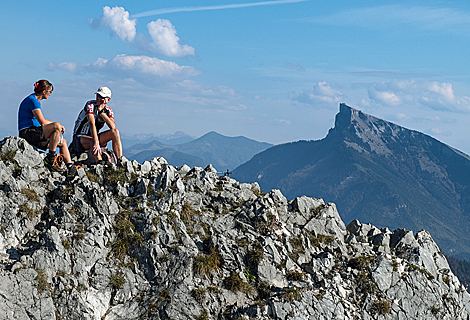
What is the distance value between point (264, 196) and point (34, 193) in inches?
444

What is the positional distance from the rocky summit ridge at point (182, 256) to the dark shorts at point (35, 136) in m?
0.40

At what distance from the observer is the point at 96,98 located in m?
18.7

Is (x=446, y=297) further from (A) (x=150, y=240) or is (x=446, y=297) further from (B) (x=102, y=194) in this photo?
(B) (x=102, y=194)

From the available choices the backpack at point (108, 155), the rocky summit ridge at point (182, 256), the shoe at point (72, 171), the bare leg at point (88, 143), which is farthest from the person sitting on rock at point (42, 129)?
the backpack at point (108, 155)

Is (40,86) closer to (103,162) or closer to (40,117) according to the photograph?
Result: (40,117)

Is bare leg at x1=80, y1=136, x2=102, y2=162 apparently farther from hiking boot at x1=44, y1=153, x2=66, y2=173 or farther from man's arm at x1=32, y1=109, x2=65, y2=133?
man's arm at x1=32, y1=109, x2=65, y2=133

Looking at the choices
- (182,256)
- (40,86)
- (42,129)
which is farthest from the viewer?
(42,129)

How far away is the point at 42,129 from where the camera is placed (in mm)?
17750

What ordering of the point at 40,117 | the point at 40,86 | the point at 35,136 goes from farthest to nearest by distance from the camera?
the point at 35,136
the point at 40,117
the point at 40,86

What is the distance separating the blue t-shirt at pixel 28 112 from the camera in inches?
673

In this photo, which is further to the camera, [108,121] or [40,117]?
[108,121]

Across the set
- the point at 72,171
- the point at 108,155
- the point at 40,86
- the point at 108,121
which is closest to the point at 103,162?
the point at 108,155

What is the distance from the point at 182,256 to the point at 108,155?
688 centimetres

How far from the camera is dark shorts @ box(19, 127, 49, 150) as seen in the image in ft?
58.7
